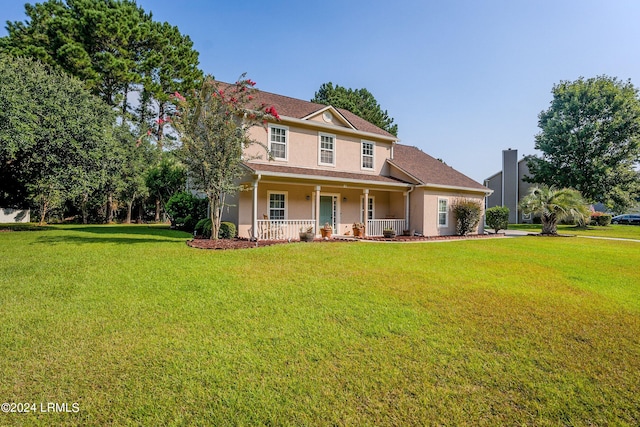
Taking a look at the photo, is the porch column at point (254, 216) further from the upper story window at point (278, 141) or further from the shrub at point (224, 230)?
the upper story window at point (278, 141)

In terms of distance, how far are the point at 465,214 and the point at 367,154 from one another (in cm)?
695

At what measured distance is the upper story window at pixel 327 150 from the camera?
54.2ft

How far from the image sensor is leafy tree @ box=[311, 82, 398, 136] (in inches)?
1414

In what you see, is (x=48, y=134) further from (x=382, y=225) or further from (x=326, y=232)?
(x=382, y=225)

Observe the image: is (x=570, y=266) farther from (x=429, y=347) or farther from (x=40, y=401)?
(x=40, y=401)

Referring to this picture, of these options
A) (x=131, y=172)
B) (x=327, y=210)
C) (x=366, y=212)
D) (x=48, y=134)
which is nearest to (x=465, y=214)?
(x=366, y=212)

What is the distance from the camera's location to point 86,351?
147 inches

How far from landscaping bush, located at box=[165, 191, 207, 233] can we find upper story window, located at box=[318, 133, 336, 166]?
7466mm

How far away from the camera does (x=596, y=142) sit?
100ft

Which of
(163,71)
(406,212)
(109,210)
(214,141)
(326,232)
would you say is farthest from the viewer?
(163,71)

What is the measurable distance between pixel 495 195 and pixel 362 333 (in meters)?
41.0

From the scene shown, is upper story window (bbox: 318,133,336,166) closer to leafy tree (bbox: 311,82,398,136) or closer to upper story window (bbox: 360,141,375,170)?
upper story window (bbox: 360,141,375,170)

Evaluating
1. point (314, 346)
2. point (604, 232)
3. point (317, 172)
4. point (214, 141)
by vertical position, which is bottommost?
point (314, 346)

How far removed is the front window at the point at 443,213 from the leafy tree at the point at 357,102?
21.3 m
